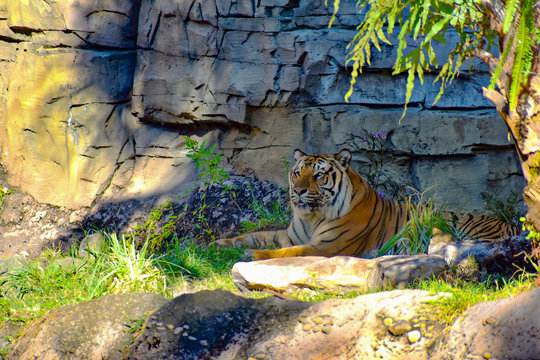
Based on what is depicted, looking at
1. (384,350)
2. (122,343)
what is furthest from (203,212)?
(384,350)

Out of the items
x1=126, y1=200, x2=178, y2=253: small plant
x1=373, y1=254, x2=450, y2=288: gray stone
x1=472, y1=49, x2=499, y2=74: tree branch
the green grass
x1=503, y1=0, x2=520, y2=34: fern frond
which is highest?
x1=503, y1=0, x2=520, y2=34: fern frond

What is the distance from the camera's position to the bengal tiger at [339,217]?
595 centimetres

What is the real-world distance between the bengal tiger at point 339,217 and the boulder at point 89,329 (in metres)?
1.97

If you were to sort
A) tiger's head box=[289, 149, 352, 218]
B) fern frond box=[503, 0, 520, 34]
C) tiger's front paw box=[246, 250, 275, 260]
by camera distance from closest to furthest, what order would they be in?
fern frond box=[503, 0, 520, 34], tiger's front paw box=[246, 250, 275, 260], tiger's head box=[289, 149, 352, 218]

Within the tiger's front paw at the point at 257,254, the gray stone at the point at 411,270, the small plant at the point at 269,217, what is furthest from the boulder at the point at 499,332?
the small plant at the point at 269,217

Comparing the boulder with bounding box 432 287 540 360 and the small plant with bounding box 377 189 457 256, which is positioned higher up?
the boulder with bounding box 432 287 540 360

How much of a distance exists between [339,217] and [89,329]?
290 centimetres

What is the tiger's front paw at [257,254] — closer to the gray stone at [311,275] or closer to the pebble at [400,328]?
the gray stone at [311,275]

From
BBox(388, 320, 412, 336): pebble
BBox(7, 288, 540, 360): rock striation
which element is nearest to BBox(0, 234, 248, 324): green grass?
BBox(7, 288, 540, 360): rock striation

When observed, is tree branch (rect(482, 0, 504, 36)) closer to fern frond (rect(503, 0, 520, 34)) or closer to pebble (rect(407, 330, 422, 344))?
fern frond (rect(503, 0, 520, 34))

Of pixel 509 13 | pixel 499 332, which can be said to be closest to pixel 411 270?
pixel 499 332

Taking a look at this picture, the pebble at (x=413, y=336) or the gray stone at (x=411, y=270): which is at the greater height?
the pebble at (x=413, y=336)

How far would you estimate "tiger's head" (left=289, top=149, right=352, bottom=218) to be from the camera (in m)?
6.13

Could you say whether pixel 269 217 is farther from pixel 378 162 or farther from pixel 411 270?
pixel 411 270
